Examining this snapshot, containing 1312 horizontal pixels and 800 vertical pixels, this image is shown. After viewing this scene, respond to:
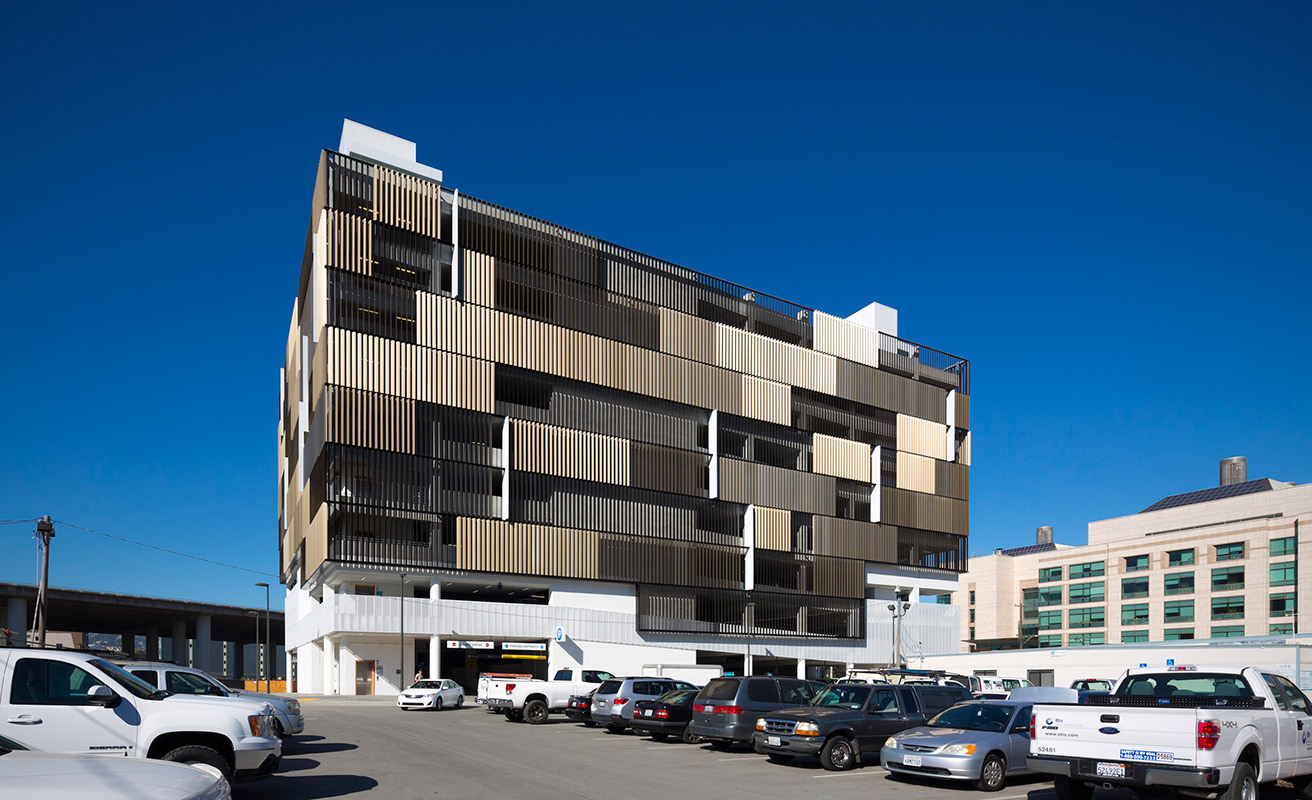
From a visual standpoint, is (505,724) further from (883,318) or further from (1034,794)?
(883,318)

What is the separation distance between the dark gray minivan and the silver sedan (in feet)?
14.7

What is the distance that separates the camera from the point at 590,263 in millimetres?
62656

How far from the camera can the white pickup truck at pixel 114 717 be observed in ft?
39.5

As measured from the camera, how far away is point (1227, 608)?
93.4 meters

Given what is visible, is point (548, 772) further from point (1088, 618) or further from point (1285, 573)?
point (1088, 618)

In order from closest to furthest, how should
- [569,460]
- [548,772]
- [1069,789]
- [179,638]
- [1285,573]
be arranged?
[1069,789], [548,772], [569,460], [1285,573], [179,638]

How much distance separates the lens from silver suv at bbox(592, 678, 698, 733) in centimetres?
2703

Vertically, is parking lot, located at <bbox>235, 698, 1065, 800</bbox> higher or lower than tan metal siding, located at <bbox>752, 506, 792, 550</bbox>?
lower

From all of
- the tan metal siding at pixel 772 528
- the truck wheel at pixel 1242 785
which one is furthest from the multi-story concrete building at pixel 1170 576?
the truck wheel at pixel 1242 785

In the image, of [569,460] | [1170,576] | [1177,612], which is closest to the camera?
[569,460]

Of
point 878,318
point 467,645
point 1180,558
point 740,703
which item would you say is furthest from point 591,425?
point 1180,558

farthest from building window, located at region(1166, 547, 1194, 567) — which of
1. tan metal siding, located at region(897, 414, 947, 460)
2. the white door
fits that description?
the white door

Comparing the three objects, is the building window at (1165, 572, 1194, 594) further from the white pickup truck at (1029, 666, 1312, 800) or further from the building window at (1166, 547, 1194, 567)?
the white pickup truck at (1029, 666, 1312, 800)

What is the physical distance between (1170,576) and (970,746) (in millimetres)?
94680
